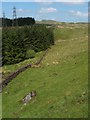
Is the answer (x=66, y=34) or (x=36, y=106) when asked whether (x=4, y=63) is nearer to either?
(x=36, y=106)

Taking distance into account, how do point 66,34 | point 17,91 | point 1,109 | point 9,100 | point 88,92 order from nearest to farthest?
point 88,92
point 1,109
point 9,100
point 17,91
point 66,34

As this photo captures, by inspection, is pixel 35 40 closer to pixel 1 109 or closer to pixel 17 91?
pixel 17 91

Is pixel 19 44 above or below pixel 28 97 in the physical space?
above

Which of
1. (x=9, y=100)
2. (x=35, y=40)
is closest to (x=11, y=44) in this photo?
(x=35, y=40)

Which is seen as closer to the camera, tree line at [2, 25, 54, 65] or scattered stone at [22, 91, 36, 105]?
scattered stone at [22, 91, 36, 105]

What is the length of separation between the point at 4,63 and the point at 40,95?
164ft

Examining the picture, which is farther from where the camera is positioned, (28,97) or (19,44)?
(19,44)

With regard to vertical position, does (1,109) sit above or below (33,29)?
below

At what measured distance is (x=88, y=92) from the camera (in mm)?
30953

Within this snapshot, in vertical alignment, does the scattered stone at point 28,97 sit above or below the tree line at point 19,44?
below

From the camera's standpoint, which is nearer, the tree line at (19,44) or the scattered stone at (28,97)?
the scattered stone at (28,97)

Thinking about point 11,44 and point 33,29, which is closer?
point 11,44

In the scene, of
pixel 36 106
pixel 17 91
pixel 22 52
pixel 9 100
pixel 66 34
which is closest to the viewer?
pixel 36 106

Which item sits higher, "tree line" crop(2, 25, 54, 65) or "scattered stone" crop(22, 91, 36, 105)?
"tree line" crop(2, 25, 54, 65)
